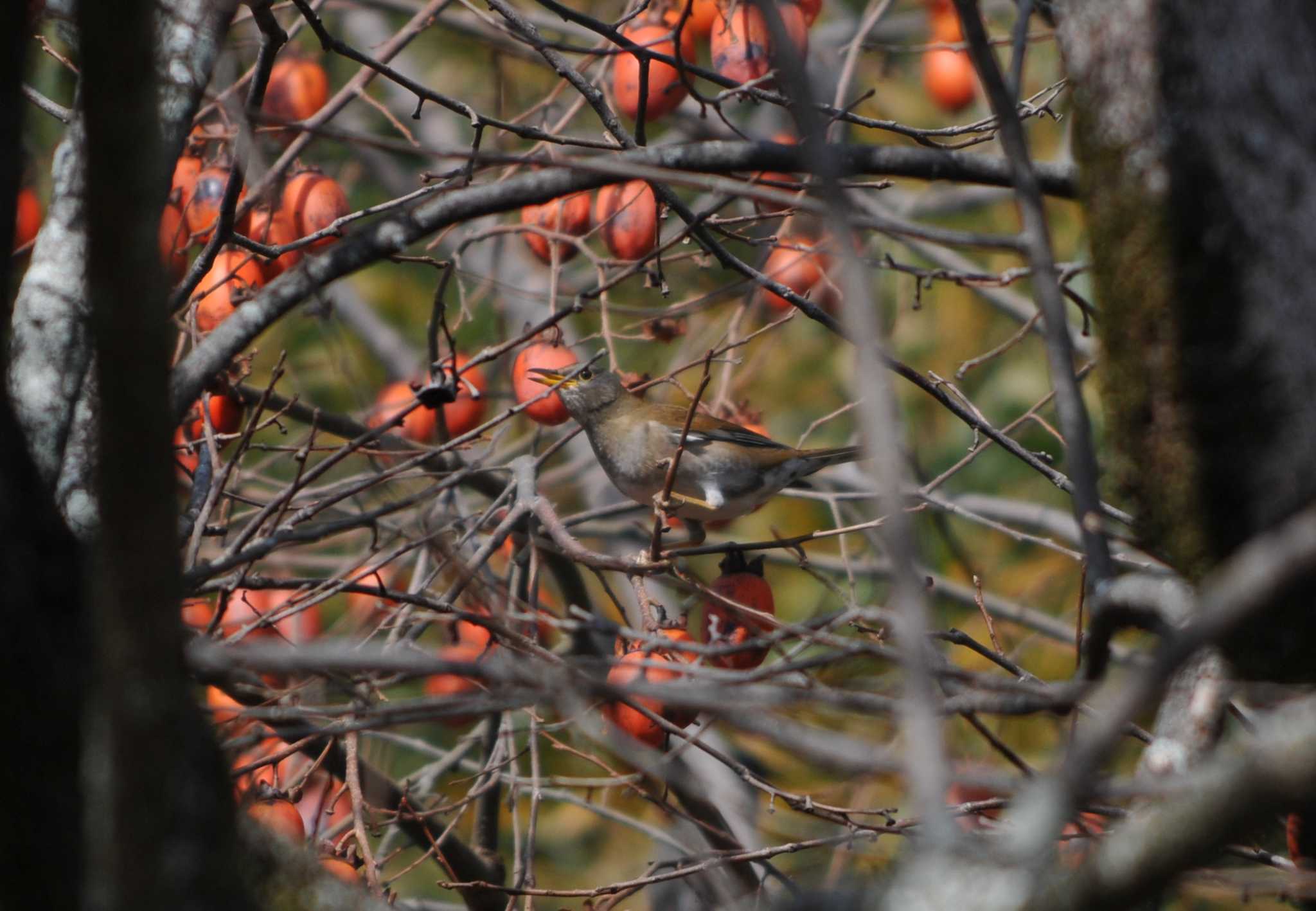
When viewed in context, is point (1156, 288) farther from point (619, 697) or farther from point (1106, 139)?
point (619, 697)

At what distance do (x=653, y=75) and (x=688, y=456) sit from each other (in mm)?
1525

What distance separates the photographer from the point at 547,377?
3.63m

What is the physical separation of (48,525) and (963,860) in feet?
3.40


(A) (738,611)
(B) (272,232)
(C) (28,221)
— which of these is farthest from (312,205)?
(A) (738,611)

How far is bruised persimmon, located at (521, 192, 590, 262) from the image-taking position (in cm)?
394

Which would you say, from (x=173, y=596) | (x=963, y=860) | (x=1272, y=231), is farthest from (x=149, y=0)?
(x=1272, y=231)

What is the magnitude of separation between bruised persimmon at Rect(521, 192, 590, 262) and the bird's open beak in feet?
1.44

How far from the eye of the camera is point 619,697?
1.58 metres

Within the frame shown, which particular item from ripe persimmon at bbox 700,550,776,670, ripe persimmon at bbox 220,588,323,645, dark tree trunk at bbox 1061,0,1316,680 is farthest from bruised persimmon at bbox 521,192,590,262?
dark tree trunk at bbox 1061,0,1316,680

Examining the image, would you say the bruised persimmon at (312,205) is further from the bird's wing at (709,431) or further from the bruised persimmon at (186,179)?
the bird's wing at (709,431)

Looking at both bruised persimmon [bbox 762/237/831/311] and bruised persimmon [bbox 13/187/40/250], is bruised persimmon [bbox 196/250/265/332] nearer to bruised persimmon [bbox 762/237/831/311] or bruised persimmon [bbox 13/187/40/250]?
bruised persimmon [bbox 13/187/40/250]

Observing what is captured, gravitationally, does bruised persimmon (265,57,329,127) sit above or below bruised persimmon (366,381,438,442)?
above

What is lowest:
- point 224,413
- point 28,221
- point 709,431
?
point 224,413

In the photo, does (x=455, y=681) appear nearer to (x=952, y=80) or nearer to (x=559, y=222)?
(x=559, y=222)
